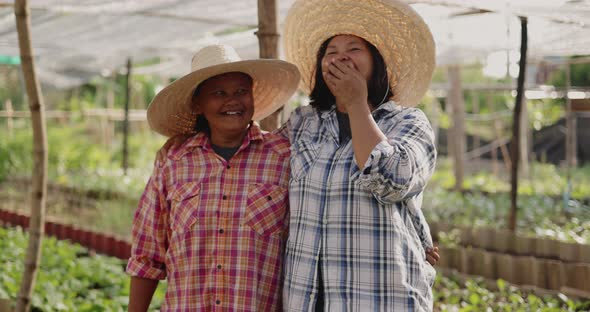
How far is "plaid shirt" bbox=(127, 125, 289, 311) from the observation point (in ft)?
6.11

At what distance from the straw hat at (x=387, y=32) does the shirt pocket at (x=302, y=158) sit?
0.32 m

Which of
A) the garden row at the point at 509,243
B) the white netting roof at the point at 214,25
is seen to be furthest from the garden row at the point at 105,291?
the white netting roof at the point at 214,25

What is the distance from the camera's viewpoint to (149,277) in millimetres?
1951

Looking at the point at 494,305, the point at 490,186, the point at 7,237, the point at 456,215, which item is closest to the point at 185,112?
the point at 494,305

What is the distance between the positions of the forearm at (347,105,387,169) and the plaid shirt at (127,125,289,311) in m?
Answer: 0.34

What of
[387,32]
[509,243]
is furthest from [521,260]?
[387,32]

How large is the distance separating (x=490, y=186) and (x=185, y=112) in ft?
26.9

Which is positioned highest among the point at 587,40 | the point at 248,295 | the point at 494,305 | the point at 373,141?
the point at 587,40

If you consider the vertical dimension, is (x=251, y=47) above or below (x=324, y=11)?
above

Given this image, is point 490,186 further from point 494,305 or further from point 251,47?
point 494,305

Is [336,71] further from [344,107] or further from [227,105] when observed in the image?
[227,105]

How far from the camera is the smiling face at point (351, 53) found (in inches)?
70.1

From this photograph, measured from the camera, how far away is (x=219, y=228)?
73.5 inches

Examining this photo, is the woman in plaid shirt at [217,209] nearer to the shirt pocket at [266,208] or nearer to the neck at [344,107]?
the shirt pocket at [266,208]
